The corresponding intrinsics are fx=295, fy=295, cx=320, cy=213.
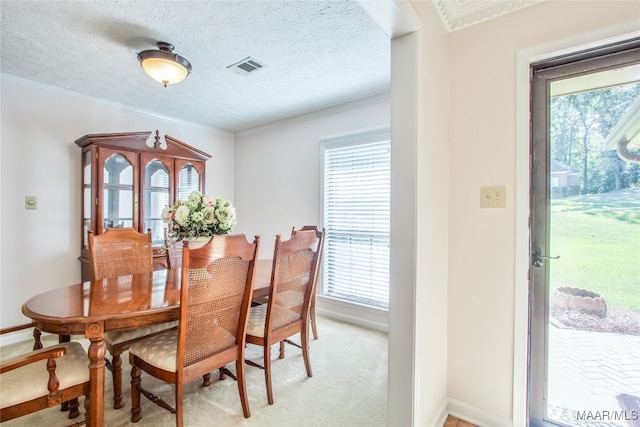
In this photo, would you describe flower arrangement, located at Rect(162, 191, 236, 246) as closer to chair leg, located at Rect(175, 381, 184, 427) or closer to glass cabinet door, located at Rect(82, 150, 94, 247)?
chair leg, located at Rect(175, 381, 184, 427)

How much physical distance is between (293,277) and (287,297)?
0.15 metres

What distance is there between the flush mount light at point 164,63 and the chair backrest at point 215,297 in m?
1.46

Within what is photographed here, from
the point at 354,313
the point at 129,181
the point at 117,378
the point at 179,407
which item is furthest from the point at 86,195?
the point at 354,313

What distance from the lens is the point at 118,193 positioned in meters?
3.09

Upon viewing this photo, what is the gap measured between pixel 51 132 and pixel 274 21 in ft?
8.62

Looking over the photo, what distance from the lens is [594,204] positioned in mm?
1458

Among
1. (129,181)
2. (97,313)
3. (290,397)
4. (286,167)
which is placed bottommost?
(290,397)

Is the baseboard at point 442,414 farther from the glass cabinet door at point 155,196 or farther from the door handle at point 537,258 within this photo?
the glass cabinet door at point 155,196

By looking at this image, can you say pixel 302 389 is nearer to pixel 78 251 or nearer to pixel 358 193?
pixel 358 193

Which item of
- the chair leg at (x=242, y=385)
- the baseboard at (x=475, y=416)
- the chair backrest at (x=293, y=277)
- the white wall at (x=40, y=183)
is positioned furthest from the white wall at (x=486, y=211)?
the white wall at (x=40, y=183)

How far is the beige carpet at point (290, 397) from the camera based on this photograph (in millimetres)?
1704

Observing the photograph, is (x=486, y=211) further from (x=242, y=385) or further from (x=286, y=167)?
(x=286, y=167)

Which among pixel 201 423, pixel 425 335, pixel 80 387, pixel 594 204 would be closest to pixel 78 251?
pixel 80 387

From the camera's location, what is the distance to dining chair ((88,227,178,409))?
1.79 metres
